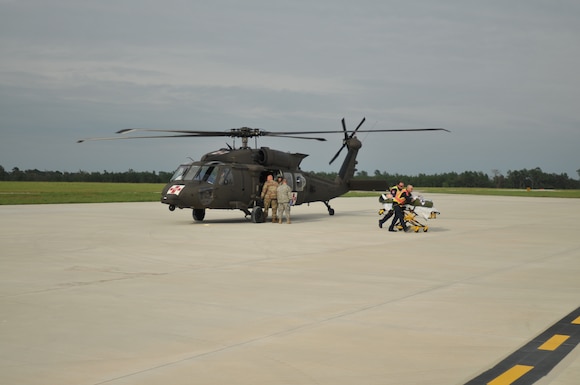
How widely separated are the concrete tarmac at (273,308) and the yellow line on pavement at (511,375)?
0.70 feet

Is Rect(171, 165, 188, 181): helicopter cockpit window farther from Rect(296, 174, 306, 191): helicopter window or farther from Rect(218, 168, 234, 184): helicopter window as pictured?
Rect(296, 174, 306, 191): helicopter window

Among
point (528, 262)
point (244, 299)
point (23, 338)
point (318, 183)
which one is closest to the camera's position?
point (23, 338)

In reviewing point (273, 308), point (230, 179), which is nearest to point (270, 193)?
point (230, 179)

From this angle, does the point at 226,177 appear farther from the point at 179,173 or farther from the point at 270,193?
the point at 270,193

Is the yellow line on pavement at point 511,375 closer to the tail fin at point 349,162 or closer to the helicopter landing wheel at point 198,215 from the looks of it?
the helicopter landing wheel at point 198,215

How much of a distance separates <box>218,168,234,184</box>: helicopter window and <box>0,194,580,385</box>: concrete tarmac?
5.47 m

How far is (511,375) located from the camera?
6637 mm

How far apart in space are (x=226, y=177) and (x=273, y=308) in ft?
52.5

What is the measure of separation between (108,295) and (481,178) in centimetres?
11292

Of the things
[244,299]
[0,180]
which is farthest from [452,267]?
[0,180]

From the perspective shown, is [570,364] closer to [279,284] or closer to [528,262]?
[279,284]

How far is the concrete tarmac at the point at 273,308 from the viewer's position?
22.4 feet

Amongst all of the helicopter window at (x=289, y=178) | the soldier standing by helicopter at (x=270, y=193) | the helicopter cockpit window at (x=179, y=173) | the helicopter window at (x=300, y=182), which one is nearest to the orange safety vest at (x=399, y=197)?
the soldier standing by helicopter at (x=270, y=193)

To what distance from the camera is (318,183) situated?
30484 mm
